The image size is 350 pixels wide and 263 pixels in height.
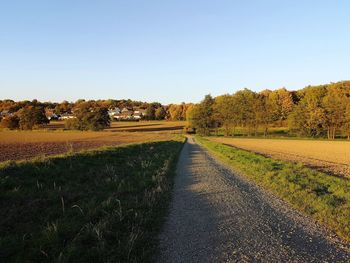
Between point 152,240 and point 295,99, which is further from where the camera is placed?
point 295,99

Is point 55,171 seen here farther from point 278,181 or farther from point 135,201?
point 278,181

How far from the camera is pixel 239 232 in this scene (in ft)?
24.6

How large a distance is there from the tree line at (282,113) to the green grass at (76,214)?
84332mm

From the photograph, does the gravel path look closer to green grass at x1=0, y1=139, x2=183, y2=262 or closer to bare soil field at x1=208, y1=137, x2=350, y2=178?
green grass at x1=0, y1=139, x2=183, y2=262

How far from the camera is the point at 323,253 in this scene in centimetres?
632

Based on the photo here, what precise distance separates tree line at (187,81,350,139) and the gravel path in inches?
3273

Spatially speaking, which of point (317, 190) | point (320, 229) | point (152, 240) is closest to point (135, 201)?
point (152, 240)

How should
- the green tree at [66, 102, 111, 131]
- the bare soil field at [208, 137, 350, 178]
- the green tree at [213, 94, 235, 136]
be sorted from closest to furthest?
the bare soil field at [208, 137, 350, 178]
the green tree at [213, 94, 235, 136]
the green tree at [66, 102, 111, 131]

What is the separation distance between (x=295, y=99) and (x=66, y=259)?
139m

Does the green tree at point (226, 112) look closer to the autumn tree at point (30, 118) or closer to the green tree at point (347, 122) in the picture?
the green tree at point (347, 122)

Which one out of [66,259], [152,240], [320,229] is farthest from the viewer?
[320,229]

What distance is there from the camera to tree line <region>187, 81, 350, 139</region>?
8594 cm

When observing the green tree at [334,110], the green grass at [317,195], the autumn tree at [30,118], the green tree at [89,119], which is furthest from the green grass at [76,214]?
the autumn tree at [30,118]

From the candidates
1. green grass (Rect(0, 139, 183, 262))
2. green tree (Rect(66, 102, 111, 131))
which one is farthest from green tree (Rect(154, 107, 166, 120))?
green grass (Rect(0, 139, 183, 262))
